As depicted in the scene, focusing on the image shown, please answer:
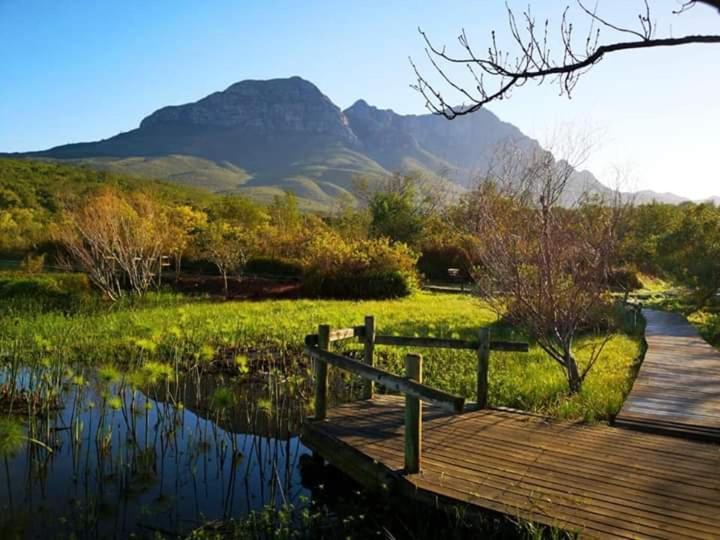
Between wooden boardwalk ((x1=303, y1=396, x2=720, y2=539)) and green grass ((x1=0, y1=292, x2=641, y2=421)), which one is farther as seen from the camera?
green grass ((x1=0, y1=292, x2=641, y2=421))

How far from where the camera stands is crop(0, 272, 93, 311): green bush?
16.2 meters

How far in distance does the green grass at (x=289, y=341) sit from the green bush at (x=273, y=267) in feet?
27.4

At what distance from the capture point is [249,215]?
120 feet

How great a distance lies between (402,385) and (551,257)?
3.50 meters

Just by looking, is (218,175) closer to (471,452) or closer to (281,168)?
(281,168)

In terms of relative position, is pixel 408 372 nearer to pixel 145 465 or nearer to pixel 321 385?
pixel 321 385

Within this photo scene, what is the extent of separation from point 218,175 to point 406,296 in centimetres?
12649

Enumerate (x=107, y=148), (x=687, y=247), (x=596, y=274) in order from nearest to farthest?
(x=596, y=274) → (x=687, y=247) → (x=107, y=148)

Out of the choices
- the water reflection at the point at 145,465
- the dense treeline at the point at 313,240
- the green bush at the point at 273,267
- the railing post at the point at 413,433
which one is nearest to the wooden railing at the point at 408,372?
the railing post at the point at 413,433

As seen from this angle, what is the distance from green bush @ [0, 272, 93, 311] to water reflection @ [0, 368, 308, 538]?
9047 millimetres

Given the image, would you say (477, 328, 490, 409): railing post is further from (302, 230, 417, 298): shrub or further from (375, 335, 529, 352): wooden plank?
(302, 230, 417, 298): shrub

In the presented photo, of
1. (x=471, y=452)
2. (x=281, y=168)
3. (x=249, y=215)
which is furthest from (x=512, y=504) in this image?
(x=281, y=168)

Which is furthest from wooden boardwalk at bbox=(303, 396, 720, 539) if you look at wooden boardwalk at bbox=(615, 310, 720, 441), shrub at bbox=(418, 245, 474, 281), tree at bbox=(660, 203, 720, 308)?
shrub at bbox=(418, 245, 474, 281)

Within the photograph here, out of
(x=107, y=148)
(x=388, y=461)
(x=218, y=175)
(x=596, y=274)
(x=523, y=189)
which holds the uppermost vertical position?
Result: (x=107, y=148)
